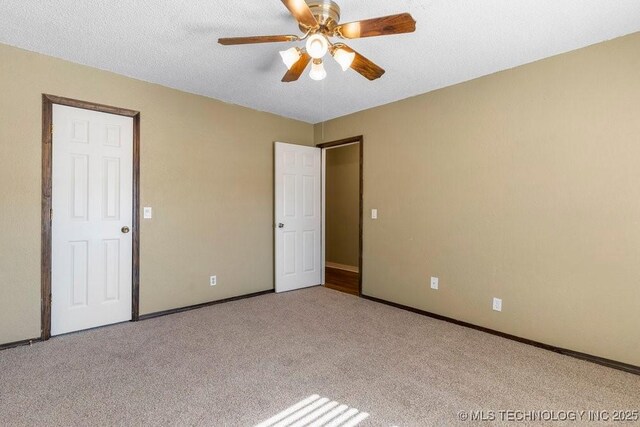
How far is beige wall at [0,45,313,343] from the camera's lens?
266 centimetres

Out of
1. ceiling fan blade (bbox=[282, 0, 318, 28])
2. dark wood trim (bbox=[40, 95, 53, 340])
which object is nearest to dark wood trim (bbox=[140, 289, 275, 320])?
dark wood trim (bbox=[40, 95, 53, 340])

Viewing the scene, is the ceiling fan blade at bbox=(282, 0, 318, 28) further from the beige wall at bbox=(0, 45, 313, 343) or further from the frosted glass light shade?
the beige wall at bbox=(0, 45, 313, 343)

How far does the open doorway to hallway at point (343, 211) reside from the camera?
239 inches

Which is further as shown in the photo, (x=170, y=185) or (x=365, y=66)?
(x=170, y=185)

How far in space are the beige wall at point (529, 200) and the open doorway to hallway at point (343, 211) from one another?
210 cm

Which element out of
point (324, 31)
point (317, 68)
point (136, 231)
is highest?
point (324, 31)

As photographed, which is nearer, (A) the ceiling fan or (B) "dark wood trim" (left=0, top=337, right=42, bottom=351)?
(A) the ceiling fan

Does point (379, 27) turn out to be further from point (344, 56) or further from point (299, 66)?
point (299, 66)

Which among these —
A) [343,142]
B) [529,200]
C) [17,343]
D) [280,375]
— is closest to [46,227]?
[17,343]

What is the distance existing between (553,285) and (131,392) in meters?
3.16

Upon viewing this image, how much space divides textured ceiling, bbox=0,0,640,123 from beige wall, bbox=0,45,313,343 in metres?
0.23

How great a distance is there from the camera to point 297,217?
462 cm

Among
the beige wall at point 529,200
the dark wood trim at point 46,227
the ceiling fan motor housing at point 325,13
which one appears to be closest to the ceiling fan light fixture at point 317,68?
the ceiling fan motor housing at point 325,13

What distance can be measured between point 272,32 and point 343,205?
4.20m
